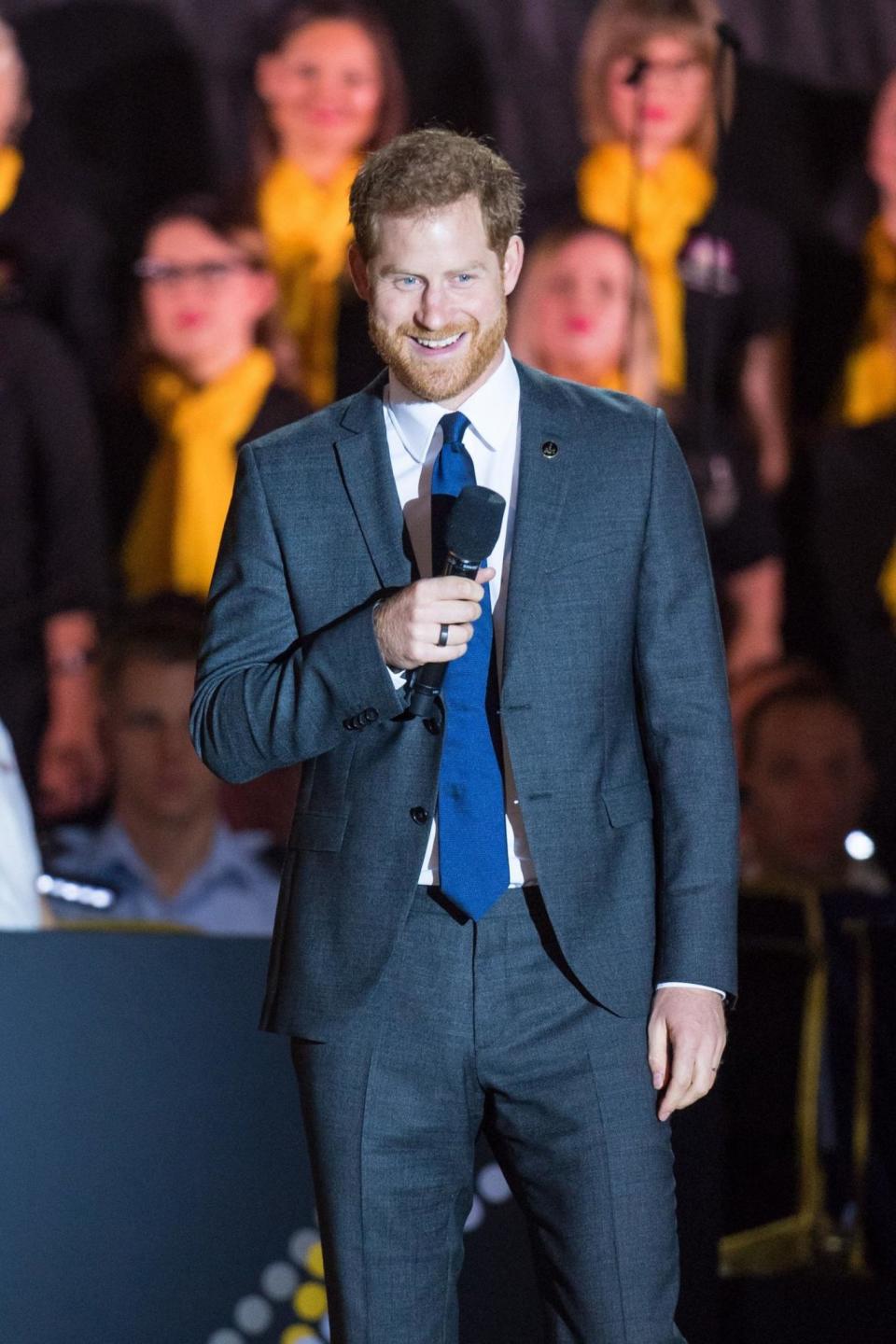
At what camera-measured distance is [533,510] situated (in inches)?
60.7

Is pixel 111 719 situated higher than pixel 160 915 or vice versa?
pixel 111 719

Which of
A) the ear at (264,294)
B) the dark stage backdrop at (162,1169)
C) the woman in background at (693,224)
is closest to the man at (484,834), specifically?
the dark stage backdrop at (162,1169)

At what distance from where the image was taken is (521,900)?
4.99 feet

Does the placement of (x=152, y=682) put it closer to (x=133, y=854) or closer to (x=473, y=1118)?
(x=133, y=854)

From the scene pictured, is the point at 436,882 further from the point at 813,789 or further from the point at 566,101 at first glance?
the point at 566,101

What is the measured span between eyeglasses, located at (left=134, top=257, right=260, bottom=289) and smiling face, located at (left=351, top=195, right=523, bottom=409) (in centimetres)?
286

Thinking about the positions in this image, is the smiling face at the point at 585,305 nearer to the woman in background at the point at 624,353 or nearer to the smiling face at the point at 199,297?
the woman in background at the point at 624,353

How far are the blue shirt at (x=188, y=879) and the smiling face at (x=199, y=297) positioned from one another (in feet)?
4.13

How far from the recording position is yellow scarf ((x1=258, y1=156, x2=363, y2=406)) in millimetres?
4199

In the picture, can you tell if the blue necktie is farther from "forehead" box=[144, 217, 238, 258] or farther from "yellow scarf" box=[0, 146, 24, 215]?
"yellow scarf" box=[0, 146, 24, 215]

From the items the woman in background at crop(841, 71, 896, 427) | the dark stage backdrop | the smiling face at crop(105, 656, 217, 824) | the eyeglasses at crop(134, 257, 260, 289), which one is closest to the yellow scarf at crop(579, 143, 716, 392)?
the woman in background at crop(841, 71, 896, 427)

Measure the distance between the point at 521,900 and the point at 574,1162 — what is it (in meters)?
0.25

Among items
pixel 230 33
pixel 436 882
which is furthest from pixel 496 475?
pixel 230 33

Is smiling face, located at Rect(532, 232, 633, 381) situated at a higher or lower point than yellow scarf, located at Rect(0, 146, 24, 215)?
lower
